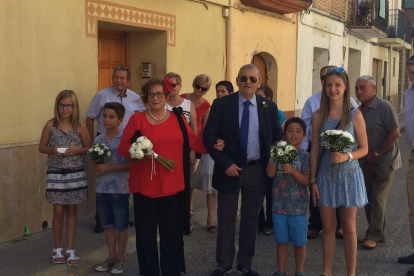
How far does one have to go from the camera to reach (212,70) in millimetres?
10680

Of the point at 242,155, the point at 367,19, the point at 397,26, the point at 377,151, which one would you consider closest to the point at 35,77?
the point at 242,155

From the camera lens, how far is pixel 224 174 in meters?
5.41

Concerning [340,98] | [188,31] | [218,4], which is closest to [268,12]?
[218,4]

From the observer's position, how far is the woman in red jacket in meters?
5.18

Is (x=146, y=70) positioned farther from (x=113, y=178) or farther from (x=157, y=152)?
(x=157, y=152)

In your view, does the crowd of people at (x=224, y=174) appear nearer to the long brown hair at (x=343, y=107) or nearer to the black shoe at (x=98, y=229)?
the long brown hair at (x=343, y=107)

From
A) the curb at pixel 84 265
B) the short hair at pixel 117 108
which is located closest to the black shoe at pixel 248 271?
the curb at pixel 84 265

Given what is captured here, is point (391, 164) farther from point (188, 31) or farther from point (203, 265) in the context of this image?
point (188, 31)

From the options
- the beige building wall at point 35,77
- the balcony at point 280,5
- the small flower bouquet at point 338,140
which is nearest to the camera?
the small flower bouquet at point 338,140

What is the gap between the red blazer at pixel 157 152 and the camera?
5.16 meters

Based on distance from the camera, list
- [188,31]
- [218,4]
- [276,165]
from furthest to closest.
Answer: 1. [218,4]
2. [188,31]
3. [276,165]

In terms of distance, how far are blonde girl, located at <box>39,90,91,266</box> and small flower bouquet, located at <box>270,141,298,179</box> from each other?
193cm

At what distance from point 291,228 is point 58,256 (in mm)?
2372

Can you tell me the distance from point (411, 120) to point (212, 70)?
5.34m
